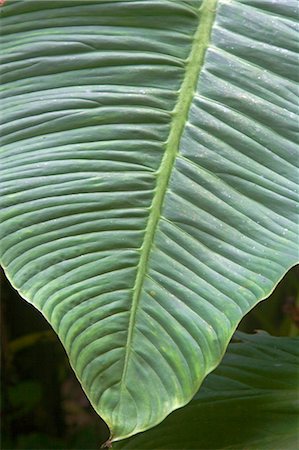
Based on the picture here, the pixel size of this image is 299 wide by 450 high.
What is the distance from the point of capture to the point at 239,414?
0.65m

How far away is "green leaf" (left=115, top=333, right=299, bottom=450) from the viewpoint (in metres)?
0.63

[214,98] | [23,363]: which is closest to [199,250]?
[214,98]

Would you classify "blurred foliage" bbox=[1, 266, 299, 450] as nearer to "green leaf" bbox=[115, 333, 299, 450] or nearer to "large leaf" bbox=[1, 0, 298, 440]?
"green leaf" bbox=[115, 333, 299, 450]

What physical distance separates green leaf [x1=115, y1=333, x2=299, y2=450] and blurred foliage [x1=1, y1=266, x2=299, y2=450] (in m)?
0.54

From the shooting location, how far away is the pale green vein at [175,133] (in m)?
0.52

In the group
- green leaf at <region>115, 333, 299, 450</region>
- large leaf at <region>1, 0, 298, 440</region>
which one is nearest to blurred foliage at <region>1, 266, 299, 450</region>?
green leaf at <region>115, 333, 299, 450</region>

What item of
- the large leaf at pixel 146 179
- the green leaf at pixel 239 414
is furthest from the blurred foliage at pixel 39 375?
the large leaf at pixel 146 179

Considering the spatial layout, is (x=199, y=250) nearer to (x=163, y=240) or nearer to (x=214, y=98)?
(x=163, y=240)

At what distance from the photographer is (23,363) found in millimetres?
1413

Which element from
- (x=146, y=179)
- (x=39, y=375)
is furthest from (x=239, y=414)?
(x=39, y=375)

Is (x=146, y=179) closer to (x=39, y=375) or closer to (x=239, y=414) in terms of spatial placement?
(x=239, y=414)

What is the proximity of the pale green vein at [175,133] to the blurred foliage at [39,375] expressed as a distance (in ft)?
2.35

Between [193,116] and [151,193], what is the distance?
0.26 ft

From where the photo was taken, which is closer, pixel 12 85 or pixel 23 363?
pixel 12 85
